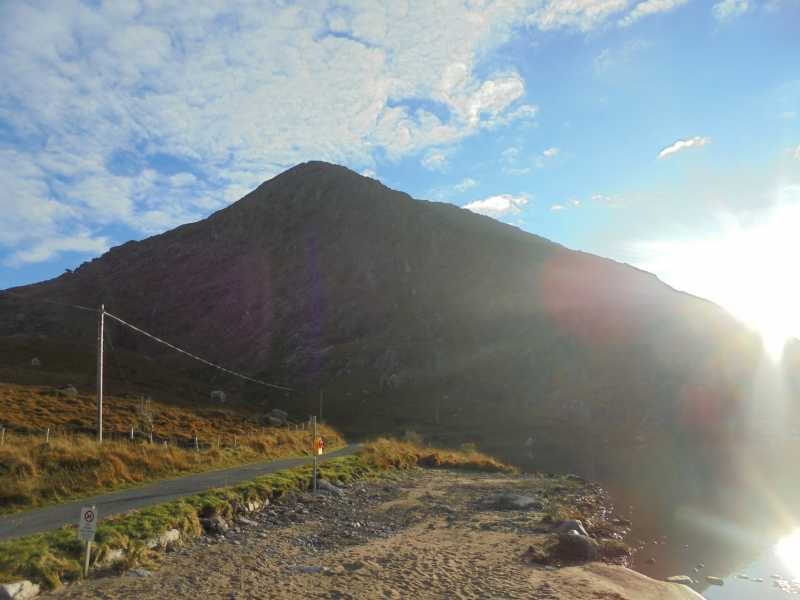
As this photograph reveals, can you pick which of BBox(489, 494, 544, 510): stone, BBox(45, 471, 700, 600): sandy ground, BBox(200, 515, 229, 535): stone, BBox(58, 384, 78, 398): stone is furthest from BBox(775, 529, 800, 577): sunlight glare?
BBox(58, 384, 78, 398): stone

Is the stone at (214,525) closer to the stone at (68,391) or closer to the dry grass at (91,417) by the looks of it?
the dry grass at (91,417)

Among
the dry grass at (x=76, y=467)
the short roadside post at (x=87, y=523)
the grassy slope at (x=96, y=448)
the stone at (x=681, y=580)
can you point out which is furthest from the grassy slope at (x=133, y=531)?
the stone at (x=681, y=580)

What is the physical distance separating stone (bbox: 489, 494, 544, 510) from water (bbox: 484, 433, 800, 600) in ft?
11.8

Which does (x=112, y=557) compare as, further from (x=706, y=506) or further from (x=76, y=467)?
(x=706, y=506)

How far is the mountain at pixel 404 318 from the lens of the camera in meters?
78.2

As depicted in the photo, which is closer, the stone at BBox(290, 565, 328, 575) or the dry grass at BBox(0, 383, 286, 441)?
the stone at BBox(290, 565, 328, 575)

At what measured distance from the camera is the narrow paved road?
13.9 meters

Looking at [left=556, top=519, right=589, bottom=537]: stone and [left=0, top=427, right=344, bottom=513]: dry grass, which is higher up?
[left=0, top=427, right=344, bottom=513]: dry grass

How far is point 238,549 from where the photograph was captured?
46.2ft

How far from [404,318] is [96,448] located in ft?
264

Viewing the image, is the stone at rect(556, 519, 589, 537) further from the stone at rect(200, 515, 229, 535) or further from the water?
the stone at rect(200, 515, 229, 535)

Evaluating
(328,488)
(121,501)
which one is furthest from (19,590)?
(328,488)

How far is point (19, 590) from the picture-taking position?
9.62 meters

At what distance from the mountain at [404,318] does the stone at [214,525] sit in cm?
4845
